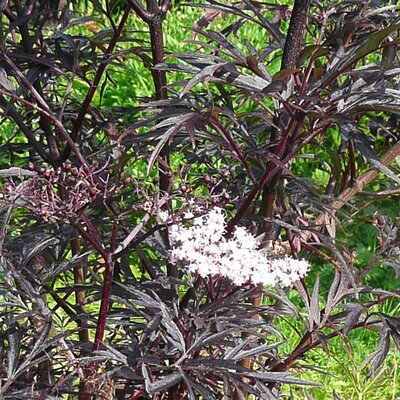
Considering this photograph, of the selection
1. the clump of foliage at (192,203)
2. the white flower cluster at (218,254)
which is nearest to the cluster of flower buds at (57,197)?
the clump of foliage at (192,203)

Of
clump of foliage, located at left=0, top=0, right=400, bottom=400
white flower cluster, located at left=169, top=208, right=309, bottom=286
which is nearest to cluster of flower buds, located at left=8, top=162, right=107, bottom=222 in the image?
clump of foliage, located at left=0, top=0, right=400, bottom=400

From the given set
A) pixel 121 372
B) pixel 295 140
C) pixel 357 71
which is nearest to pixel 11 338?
pixel 121 372

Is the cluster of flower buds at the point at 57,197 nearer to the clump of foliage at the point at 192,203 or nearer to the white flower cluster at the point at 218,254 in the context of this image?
the clump of foliage at the point at 192,203

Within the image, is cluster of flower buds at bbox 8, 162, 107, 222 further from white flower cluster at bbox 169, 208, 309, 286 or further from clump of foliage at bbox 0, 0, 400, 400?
white flower cluster at bbox 169, 208, 309, 286

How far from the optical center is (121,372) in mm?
1013

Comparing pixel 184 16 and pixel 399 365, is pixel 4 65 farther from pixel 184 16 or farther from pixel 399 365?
pixel 184 16

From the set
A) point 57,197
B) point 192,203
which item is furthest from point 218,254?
point 57,197

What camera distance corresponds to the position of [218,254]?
924mm

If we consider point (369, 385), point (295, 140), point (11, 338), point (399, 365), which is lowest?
point (399, 365)

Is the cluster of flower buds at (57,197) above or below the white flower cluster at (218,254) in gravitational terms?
above

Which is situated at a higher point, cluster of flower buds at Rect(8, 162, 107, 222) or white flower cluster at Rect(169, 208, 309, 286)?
cluster of flower buds at Rect(8, 162, 107, 222)

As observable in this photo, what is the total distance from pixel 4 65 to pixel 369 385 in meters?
1.15

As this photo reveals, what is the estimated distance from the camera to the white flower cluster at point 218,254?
921 millimetres

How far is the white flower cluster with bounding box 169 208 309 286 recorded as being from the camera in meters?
0.92
